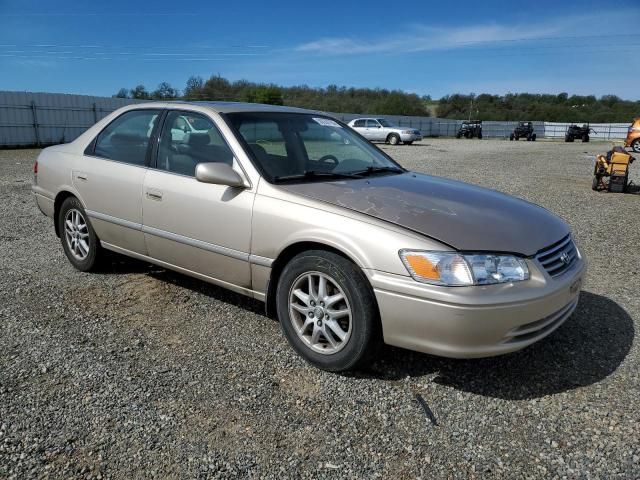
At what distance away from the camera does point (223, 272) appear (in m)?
3.59

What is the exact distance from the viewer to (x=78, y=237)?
4.78 meters

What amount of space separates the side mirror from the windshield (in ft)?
0.62

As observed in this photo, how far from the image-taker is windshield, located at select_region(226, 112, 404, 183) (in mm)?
3609

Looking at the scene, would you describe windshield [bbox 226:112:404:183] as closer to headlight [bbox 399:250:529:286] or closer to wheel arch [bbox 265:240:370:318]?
wheel arch [bbox 265:240:370:318]

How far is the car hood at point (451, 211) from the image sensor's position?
2830mm

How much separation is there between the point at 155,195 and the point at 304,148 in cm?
118

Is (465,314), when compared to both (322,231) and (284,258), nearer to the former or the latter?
(322,231)

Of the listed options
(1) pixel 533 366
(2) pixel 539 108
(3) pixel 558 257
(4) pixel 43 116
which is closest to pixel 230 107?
(3) pixel 558 257

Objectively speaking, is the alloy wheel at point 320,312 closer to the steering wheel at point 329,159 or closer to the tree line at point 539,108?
the steering wheel at point 329,159

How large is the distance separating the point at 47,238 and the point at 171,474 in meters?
4.84

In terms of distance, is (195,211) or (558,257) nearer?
(558,257)

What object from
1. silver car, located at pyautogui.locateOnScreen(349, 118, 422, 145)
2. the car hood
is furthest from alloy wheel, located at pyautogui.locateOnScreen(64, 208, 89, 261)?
silver car, located at pyautogui.locateOnScreen(349, 118, 422, 145)

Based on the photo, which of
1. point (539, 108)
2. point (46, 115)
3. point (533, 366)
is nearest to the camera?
point (533, 366)

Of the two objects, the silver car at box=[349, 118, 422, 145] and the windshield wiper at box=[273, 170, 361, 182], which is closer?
the windshield wiper at box=[273, 170, 361, 182]
